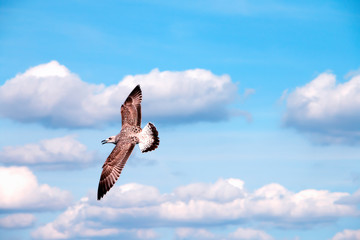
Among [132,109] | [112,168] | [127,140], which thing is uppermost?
[132,109]

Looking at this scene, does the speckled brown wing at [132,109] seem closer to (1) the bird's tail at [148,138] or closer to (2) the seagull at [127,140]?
(2) the seagull at [127,140]

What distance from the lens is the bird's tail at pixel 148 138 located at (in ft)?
145

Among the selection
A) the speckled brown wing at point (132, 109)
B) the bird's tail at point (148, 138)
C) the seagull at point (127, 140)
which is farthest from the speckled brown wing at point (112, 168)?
the speckled brown wing at point (132, 109)

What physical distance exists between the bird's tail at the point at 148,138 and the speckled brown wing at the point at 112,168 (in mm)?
1513

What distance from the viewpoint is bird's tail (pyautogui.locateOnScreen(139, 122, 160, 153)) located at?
145 feet

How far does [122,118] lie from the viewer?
47188 mm

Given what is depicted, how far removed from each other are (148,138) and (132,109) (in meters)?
4.15

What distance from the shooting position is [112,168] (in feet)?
141

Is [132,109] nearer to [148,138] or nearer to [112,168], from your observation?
[148,138]

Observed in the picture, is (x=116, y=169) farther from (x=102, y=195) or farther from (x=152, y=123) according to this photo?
(x=152, y=123)

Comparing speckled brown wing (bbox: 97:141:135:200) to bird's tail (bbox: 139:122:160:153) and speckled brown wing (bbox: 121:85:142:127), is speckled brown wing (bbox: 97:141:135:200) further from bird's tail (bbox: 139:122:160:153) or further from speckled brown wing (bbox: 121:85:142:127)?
speckled brown wing (bbox: 121:85:142:127)

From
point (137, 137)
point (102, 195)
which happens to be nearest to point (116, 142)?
point (137, 137)

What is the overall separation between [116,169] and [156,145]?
3.83 meters

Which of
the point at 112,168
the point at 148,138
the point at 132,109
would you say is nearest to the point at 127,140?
the point at 148,138
